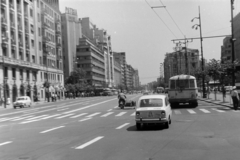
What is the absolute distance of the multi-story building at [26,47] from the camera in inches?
2188

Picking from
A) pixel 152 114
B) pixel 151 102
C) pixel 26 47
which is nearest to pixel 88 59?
pixel 26 47

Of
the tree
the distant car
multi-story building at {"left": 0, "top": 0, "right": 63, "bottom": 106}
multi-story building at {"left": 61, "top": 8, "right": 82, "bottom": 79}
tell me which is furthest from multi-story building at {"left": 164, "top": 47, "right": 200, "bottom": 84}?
the distant car

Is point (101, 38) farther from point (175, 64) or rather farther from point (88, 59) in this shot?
point (175, 64)

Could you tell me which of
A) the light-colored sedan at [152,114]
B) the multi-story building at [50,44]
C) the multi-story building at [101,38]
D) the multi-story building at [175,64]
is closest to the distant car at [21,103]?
the multi-story building at [50,44]

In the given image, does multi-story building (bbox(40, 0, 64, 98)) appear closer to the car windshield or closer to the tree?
the tree

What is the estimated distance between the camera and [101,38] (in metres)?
159

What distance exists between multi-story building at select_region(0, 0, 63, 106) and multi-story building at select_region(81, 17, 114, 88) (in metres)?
57.0

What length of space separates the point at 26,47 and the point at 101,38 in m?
96.0

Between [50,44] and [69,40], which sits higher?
[69,40]

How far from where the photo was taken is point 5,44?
54719 mm

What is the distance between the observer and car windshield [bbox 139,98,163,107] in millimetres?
13984

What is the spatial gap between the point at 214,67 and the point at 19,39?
4104 cm

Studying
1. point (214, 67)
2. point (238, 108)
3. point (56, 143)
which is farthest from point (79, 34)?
point (56, 143)

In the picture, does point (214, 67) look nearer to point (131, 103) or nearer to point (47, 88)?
point (131, 103)
